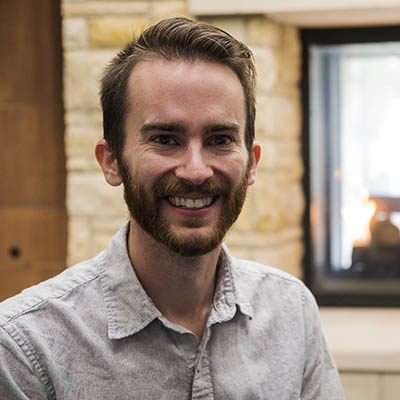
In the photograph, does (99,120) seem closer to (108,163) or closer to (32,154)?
(32,154)

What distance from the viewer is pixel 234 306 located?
1.32 metres

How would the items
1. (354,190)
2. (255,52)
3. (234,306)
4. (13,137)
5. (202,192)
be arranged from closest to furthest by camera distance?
1. (202,192)
2. (234,306)
3. (255,52)
4. (13,137)
5. (354,190)

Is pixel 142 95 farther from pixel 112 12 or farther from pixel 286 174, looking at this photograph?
pixel 286 174

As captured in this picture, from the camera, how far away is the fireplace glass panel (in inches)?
106

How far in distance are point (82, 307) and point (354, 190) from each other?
1.72 m

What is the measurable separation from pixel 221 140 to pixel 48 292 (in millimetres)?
390

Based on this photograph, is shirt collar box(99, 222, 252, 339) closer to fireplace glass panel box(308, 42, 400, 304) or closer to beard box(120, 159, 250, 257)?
beard box(120, 159, 250, 257)

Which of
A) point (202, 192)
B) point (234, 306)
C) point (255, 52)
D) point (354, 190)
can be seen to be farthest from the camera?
point (354, 190)

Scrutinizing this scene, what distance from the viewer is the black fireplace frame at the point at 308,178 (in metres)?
2.64

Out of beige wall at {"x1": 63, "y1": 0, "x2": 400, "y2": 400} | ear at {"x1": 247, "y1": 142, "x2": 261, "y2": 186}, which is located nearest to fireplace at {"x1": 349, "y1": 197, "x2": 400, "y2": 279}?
beige wall at {"x1": 63, "y1": 0, "x2": 400, "y2": 400}

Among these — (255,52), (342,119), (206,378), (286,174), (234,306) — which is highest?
(255,52)

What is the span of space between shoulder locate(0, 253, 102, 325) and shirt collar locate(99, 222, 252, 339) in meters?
0.03

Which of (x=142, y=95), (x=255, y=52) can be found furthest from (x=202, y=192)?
(x=255, y=52)

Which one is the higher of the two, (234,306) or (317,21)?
(317,21)
